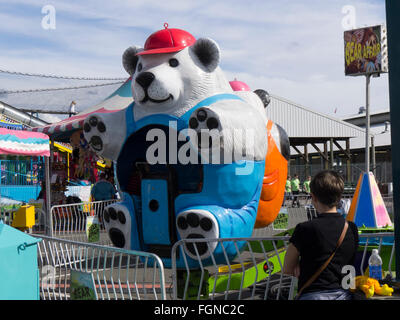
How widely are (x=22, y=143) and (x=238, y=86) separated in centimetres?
382

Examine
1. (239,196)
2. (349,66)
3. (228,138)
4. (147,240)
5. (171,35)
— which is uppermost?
(349,66)

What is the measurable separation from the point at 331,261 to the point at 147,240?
3.10 metres

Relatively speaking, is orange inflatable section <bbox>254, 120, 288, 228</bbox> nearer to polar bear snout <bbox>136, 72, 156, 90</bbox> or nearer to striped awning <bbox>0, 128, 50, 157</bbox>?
polar bear snout <bbox>136, 72, 156, 90</bbox>

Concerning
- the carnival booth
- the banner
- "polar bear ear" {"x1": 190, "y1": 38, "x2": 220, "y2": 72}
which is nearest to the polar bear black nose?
"polar bear ear" {"x1": 190, "y1": 38, "x2": 220, "y2": 72}

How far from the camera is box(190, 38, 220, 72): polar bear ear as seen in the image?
520 centimetres

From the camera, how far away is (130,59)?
5.81 meters

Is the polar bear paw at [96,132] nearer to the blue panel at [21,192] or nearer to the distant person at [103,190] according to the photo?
the distant person at [103,190]

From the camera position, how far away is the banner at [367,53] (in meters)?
11.2

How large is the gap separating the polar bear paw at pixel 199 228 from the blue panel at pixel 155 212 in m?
0.39

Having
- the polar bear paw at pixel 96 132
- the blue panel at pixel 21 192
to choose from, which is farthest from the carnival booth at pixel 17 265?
the blue panel at pixel 21 192

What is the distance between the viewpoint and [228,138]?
471cm

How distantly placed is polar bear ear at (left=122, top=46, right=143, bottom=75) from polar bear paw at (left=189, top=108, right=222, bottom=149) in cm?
152
